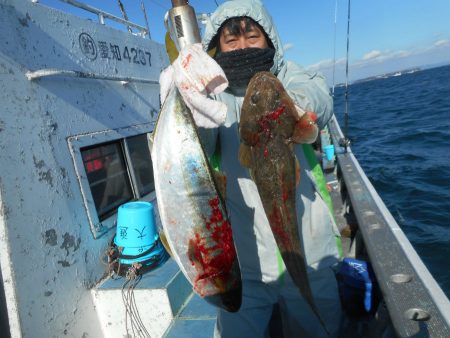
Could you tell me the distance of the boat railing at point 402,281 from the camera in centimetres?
237

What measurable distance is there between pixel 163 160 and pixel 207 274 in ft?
2.59

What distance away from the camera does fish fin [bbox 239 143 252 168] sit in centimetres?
230

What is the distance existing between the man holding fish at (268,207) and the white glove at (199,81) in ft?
0.92

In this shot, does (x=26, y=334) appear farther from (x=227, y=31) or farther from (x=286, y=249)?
(x=227, y=31)

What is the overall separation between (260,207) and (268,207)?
0.27 metres

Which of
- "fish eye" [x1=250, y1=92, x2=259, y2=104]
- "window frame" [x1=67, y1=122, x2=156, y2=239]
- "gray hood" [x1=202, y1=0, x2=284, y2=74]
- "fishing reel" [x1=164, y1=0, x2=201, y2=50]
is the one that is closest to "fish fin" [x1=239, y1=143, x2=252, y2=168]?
"fish eye" [x1=250, y1=92, x2=259, y2=104]

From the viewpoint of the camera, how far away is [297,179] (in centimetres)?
234

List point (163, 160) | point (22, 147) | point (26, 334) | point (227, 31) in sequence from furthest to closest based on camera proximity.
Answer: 1. point (22, 147)
2. point (26, 334)
3. point (227, 31)
4. point (163, 160)

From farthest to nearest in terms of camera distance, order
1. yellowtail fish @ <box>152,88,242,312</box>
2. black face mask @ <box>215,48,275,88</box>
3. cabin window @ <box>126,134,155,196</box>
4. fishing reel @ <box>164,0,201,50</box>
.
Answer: cabin window @ <box>126,134,155,196</box> < fishing reel @ <box>164,0,201,50</box> < black face mask @ <box>215,48,275,88</box> < yellowtail fish @ <box>152,88,242,312</box>

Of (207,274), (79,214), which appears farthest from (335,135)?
(207,274)

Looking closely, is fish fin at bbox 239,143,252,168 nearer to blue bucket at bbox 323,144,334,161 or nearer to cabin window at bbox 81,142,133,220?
cabin window at bbox 81,142,133,220

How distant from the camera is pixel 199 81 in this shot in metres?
2.11

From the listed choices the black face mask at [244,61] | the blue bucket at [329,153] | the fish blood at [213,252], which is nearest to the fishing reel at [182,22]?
the black face mask at [244,61]

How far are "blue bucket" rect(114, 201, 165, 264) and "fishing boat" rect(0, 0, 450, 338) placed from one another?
0.35 m
